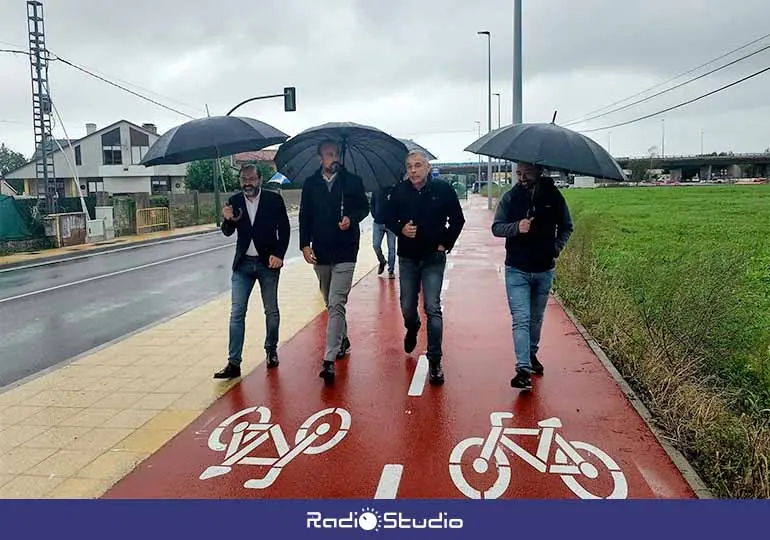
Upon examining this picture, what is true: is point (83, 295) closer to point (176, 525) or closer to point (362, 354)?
point (362, 354)

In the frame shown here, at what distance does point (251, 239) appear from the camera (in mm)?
6004

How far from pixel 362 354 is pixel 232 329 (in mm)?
1428

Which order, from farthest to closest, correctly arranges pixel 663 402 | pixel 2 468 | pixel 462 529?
pixel 663 402 < pixel 2 468 < pixel 462 529

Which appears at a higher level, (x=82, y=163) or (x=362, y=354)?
(x=82, y=163)

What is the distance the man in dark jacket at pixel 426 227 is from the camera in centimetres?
569

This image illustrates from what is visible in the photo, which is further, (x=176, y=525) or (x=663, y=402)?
(x=663, y=402)

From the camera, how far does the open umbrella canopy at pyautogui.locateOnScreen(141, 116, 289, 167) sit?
236 inches

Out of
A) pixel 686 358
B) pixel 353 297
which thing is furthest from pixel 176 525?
pixel 353 297

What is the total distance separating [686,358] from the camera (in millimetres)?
6297

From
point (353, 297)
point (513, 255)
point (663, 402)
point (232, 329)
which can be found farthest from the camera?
point (353, 297)

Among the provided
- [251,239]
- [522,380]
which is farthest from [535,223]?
[251,239]

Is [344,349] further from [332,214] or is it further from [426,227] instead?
[426,227]

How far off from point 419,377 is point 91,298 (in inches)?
303

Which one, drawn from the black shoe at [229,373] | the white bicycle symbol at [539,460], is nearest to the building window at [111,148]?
the black shoe at [229,373]
